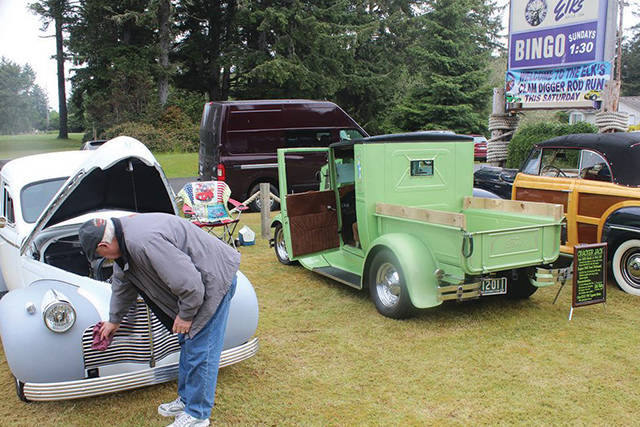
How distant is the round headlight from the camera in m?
3.54

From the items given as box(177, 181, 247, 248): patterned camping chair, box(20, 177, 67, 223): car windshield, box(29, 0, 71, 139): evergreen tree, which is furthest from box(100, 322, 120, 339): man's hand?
box(29, 0, 71, 139): evergreen tree

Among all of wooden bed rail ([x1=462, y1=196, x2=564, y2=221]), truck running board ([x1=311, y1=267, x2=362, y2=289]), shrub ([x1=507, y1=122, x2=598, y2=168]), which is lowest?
truck running board ([x1=311, y1=267, x2=362, y2=289])

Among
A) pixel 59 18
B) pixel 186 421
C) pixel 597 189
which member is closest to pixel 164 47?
pixel 59 18

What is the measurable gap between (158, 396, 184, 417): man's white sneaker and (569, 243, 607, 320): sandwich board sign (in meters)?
3.82

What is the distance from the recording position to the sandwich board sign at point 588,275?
210 inches

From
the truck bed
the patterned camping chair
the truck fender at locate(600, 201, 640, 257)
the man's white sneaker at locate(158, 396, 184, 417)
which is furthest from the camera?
the patterned camping chair

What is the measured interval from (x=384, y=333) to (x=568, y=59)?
8335mm

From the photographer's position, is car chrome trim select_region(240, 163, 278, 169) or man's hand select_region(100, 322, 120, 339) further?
car chrome trim select_region(240, 163, 278, 169)

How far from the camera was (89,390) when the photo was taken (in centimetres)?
350

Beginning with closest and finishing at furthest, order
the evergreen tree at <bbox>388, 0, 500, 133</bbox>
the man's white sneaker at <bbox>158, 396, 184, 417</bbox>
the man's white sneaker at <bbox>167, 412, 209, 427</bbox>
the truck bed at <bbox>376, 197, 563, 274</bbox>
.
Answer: the man's white sneaker at <bbox>167, 412, 209, 427</bbox>
the man's white sneaker at <bbox>158, 396, 184, 417</bbox>
the truck bed at <bbox>376, 197, 563, 274</bbox>
the evergreen tree at <bbox>388, 0, 500, 133</bbox>

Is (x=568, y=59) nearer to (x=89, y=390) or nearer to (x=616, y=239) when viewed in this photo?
(x=616, y=239)

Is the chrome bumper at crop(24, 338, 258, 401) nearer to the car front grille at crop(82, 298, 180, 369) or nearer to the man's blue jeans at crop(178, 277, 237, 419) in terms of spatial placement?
the car front grille at crop(82, 298, 180, 369)

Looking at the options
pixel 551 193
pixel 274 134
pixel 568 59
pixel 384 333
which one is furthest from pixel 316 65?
pixel 384 333

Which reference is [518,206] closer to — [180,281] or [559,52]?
[180,281]
